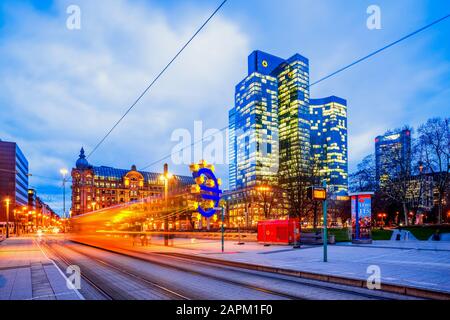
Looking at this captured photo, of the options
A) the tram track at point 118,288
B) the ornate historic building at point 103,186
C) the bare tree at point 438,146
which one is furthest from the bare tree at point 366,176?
the ornate historic building at point 103,186

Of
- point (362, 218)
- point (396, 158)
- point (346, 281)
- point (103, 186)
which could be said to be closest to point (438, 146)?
point (396, 158)

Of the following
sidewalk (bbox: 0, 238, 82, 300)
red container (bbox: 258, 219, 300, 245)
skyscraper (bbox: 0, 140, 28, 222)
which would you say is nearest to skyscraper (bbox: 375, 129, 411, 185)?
red container (bbox: 258, 219, 300, 245)

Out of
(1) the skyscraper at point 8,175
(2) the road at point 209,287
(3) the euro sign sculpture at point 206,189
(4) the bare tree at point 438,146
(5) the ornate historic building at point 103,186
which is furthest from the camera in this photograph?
(5) the ornate historic building at point 103,186

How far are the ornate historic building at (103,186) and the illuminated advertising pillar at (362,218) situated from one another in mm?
114371

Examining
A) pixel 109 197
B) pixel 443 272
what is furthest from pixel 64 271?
pixel 109 197

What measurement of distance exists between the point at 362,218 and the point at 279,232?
6.55 meters

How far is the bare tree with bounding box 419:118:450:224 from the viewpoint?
41.9m

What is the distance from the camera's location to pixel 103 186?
470 ft

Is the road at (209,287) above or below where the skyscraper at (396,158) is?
below

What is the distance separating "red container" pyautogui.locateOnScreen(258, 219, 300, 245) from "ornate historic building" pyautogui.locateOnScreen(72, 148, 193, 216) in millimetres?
110459

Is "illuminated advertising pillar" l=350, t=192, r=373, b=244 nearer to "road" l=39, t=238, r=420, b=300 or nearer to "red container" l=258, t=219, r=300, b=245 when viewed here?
"red container" l=258, t=219, r=300, b=245

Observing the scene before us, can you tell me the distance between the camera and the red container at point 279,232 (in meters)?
24.2

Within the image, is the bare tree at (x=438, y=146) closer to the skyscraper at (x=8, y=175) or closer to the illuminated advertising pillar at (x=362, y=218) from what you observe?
the illuminated advertising pillar at (x=362, y=218)
